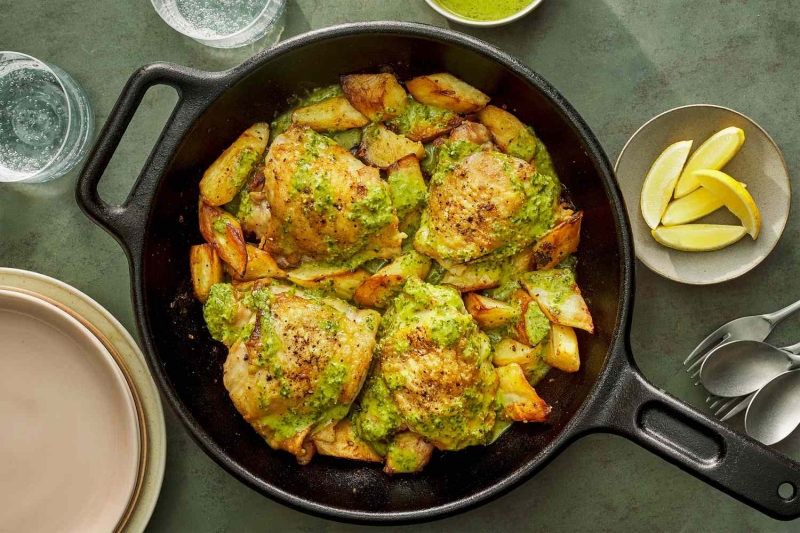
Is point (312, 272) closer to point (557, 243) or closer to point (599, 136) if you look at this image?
point (557, 243)

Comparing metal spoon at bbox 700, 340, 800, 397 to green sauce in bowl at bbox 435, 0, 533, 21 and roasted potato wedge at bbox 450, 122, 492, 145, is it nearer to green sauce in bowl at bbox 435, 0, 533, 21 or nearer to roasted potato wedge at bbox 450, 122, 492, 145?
roasted potato wedge at bbox 450, 122, 492, 145

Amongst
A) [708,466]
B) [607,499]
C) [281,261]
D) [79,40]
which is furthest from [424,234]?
[79,40]

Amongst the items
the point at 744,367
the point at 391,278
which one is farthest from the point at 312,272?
the point at 744,367

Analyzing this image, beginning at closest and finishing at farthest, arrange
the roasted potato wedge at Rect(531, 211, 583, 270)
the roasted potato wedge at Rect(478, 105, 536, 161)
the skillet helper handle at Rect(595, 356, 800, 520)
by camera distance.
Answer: the skillet helper handle at Rect(595, 356, 800, 520)
the roasted potato wedge at Rect(531, 211, 583, 270)
the roasted potato wedge at Rect(478, 105, 536, 161)

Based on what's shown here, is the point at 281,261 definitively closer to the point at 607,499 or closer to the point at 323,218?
the point at 323,218

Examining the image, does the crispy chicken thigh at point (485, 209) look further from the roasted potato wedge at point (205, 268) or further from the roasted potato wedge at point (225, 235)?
the roasted potato wedge at point (205, 268)

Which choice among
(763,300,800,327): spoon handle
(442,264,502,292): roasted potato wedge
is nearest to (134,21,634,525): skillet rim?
(442,264,502,292): roasted potato wedge

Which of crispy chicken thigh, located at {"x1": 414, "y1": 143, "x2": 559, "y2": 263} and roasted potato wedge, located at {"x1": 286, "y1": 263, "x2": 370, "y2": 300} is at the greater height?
crispy chicken thigh, located at {"x1": 414, "y1": 143, "x2": 559, "y2": 263}
